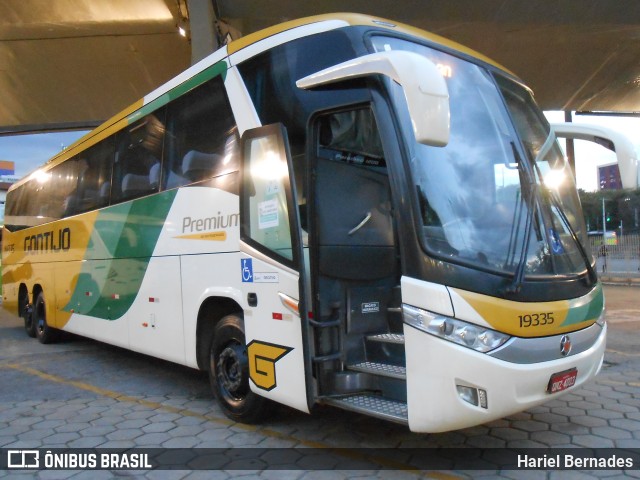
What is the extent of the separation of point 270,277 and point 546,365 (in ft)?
6.97

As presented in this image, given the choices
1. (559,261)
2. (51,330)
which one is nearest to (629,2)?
(559,261)

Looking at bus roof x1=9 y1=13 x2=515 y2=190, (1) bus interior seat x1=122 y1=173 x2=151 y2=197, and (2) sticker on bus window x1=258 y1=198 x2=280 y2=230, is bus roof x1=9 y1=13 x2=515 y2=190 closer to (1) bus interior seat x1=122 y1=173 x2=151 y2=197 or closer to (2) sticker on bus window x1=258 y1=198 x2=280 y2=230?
(1) bus interior seat x1=122 y1=173 x2=151 y2=197

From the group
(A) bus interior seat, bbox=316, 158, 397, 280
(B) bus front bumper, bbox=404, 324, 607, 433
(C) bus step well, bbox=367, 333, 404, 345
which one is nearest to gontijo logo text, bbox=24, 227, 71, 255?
(A) bus interior seat, bbox=316, 158, 397, 280

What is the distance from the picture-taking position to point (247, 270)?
15.3ft

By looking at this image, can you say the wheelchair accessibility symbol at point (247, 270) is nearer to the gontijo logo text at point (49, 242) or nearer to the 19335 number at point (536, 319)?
the 19335 number at point (536, 319)

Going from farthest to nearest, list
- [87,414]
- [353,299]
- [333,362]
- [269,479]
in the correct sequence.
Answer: [87,414]
[353,299]
[333,362]
[269,479]

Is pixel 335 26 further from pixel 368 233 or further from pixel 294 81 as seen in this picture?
pixel 368 233

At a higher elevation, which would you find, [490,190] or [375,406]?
[490,190]

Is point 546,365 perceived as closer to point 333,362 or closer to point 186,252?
point 333,362

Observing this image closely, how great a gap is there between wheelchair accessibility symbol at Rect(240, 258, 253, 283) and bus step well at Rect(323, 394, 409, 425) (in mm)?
1244

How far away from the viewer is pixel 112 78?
17719 millimetres

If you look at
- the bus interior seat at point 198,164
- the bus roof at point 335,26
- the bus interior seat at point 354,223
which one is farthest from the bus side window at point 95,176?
the bus interior seat at point 354,223

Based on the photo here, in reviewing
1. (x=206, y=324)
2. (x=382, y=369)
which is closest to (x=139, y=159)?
(x=206, y=324)

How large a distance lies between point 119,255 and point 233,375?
2.88 metres
